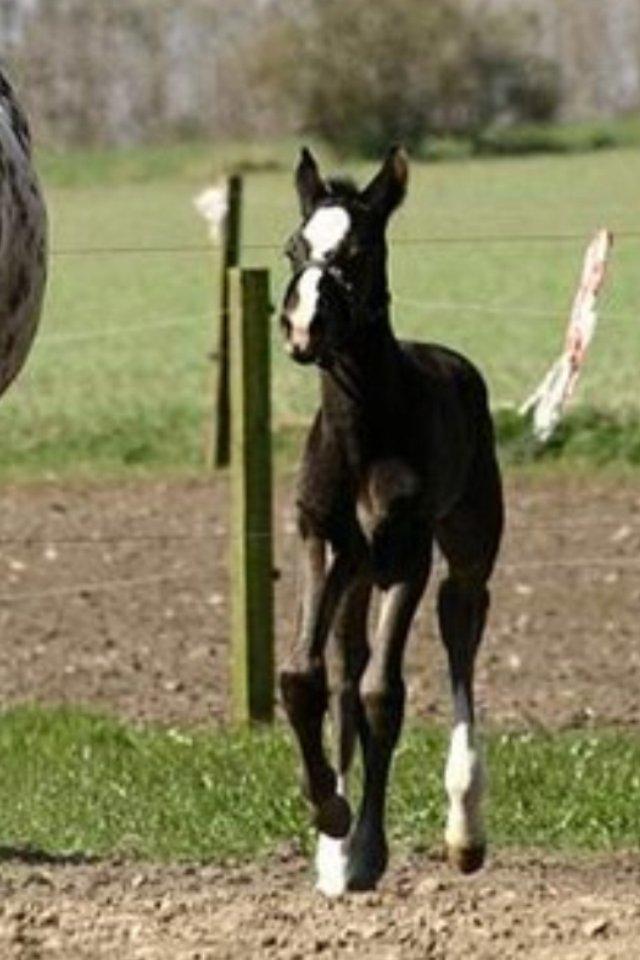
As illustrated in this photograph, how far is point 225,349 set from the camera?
71.3 ft

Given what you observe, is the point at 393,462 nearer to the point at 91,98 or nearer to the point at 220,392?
the point at 220,392

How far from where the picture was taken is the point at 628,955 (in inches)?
298

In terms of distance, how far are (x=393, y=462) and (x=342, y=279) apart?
16.4 inches

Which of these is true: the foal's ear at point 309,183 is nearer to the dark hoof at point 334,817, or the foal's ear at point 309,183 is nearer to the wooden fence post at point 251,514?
the dark hoof at point 334,817

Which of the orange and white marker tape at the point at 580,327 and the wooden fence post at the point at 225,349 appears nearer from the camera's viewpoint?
the orange and white marker tape at the point at 580,327

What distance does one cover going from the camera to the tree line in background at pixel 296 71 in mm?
85188

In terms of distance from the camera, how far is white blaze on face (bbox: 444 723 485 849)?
8242 mm

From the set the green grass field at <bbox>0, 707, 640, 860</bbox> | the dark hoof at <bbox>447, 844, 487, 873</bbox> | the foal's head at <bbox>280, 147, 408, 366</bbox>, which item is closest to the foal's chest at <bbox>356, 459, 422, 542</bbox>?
the foal's head at <bbox>280, 147, 408, 366</bbox>

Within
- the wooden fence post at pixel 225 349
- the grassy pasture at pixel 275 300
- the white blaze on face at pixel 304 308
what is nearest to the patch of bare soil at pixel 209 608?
the wooden fence post at pixel 225 349

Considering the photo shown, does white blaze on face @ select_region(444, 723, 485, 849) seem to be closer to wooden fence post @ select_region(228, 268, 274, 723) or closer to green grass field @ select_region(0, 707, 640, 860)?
green grass field @ select_region(0, 707, 640, 860)

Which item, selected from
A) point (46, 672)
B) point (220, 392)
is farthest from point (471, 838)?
point (220, 392)

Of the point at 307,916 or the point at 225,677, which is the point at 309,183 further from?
the point at 225,677

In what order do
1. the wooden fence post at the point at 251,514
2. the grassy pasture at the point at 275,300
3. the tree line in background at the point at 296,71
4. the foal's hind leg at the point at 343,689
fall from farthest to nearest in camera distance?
the tree line in background at the point at 296,71, the grassy pasture at the point at 275,300, the wooden fence post at the point at 251,514, the foal's hind leg at the point at 343,689

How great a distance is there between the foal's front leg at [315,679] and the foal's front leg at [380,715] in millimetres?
89
